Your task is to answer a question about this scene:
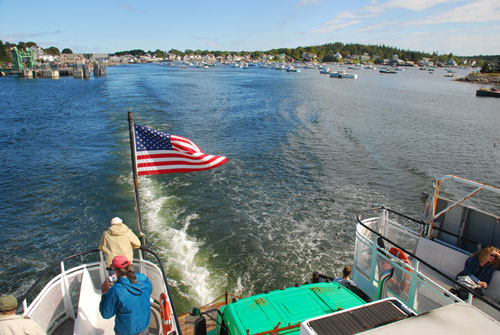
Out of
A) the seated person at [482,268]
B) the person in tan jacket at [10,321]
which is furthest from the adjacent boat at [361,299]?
Result: the person in tan jacket at [10,321]

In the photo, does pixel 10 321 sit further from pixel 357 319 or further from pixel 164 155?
pixel 164 155

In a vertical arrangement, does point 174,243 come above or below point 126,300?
below

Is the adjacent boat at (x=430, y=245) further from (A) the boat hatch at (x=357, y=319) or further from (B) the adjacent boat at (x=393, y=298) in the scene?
(A) the boat hatch at (x=357, y=319)

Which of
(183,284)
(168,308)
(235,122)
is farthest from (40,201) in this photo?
(235,122)

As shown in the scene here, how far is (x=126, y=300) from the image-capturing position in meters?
4.71

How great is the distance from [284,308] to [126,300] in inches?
136

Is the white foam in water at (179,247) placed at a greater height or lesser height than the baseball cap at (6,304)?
lesser

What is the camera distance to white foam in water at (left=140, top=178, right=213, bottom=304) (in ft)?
41.9

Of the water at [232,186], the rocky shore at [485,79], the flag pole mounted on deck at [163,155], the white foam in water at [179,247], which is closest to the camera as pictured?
the flag pole mounted on deck at [163,155]

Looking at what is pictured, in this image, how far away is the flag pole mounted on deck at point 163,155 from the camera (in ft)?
30.4

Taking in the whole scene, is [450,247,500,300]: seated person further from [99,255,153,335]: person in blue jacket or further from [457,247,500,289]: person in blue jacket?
[99,255,153,335]: person in blue jacket

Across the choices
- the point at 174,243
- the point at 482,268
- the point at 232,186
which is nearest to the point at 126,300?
the point at 482,268

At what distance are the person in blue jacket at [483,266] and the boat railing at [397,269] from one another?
63cm

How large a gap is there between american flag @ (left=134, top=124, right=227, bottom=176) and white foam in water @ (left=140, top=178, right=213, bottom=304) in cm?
580
